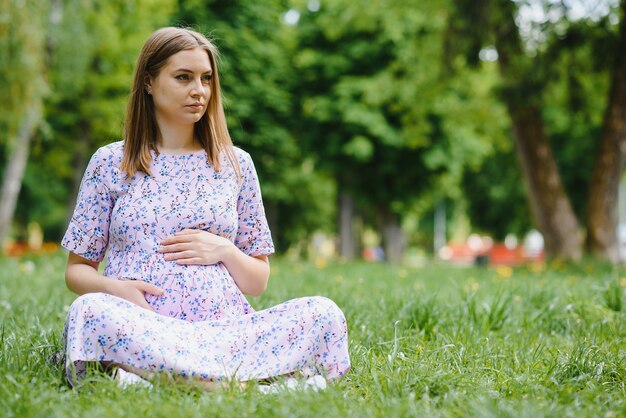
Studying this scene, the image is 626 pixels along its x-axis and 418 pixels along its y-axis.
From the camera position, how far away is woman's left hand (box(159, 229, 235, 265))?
10.0 feet

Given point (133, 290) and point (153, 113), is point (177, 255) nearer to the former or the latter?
point (133, 290)

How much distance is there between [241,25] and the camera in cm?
1938

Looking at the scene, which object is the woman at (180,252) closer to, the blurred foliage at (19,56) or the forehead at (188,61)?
the forehead at (188,61)

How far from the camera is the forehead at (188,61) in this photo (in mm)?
3098

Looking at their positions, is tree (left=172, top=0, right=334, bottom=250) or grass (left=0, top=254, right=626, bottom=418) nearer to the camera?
grass (left=0, top=254, right=626, bottom=418)

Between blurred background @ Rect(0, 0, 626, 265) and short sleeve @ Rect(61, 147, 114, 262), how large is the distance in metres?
5.10

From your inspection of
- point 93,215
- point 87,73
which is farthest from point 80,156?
point 93,215

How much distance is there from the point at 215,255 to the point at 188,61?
833 millimetres

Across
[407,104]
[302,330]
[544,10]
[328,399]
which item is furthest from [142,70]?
[407,104]

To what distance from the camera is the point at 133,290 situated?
9.70 feet

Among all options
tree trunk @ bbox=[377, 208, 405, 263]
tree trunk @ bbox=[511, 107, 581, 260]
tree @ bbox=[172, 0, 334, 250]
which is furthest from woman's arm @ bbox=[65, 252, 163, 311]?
tree trunk @ bbox=[377, 208, 405, 263]

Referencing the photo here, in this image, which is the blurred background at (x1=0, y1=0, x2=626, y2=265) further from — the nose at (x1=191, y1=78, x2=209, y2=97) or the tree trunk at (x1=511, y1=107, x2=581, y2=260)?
the nose at (x1=191, y1=78, x2=209, y2=97)

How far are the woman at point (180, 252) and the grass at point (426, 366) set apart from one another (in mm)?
171

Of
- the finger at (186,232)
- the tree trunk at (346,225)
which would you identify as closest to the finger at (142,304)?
the finger at (186,232)
